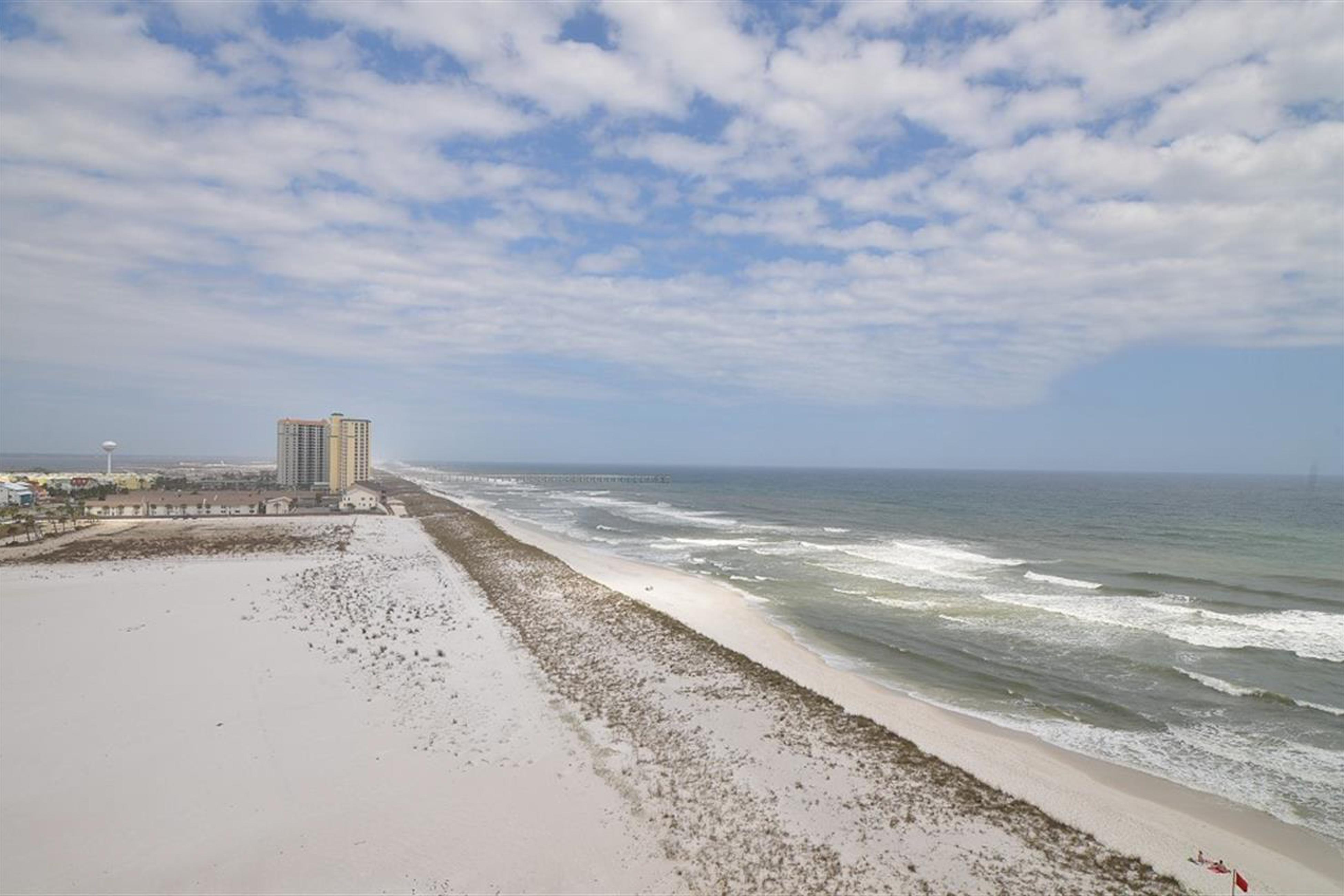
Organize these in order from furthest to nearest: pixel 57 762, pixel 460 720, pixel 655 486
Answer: pixel 655 486 < pixel 460 720 < pixel 57 762

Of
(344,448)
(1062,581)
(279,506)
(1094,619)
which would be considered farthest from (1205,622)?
(344,448)

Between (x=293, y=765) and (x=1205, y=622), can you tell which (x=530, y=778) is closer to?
(x=293, y=765)

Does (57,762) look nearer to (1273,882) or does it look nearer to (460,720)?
(460,720)

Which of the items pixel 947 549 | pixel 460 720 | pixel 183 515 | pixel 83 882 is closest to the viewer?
pixel 83 882

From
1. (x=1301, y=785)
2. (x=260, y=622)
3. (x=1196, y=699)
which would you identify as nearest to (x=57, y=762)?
(x=260, y=622)

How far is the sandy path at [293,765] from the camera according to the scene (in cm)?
830

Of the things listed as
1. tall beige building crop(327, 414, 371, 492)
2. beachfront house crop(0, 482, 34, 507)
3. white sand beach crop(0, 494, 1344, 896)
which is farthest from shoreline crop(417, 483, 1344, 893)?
tall beige building crop(327, 414, 371, 492)

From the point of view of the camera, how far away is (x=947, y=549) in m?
40.4

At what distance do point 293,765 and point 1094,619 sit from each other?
2364 centimetres

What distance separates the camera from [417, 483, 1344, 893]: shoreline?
8.90 meters

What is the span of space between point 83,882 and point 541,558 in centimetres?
2510

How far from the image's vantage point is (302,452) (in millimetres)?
102125

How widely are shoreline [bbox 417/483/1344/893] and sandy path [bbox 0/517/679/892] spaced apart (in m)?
6.04

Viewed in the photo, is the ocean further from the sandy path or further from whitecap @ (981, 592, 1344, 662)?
the sandy path
